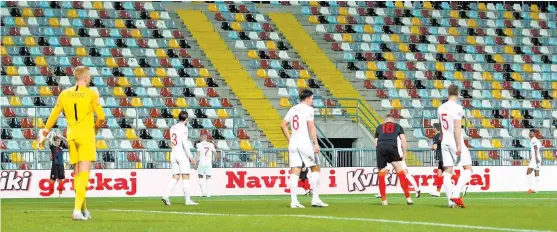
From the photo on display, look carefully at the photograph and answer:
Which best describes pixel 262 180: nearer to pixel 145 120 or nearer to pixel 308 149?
pixel 145 120

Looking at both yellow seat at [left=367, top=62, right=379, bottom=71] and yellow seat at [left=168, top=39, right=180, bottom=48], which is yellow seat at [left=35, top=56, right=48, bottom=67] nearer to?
yellow seat at [left=168, top=39, right=180, bottom=48]

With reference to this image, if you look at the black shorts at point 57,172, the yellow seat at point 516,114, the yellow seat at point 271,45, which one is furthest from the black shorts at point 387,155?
the yellow seat at point 271,45

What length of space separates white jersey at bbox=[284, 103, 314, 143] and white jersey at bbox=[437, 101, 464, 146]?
2.23 meters

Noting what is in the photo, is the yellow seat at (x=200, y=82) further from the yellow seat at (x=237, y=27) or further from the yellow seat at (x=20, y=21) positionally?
the yellow seat at (x=20, y=21)

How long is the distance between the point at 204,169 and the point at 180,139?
8.88m

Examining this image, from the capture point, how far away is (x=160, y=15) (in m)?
44.9

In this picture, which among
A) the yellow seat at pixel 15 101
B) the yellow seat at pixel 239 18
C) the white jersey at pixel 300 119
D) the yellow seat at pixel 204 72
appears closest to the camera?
the white jersey at pixel 300 119

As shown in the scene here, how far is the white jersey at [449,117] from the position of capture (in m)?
19.2

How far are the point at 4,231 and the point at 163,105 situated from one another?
26.1 metres

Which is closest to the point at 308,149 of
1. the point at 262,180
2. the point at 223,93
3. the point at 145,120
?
the point at 262,180

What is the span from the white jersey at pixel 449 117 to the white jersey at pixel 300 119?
2229 mm

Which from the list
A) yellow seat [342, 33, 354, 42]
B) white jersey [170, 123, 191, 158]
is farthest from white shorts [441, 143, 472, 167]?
yellow seat [342, 33, 354, 42]

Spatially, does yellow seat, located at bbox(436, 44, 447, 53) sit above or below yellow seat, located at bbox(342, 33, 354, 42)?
below

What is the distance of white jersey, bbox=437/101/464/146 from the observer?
755 inches
